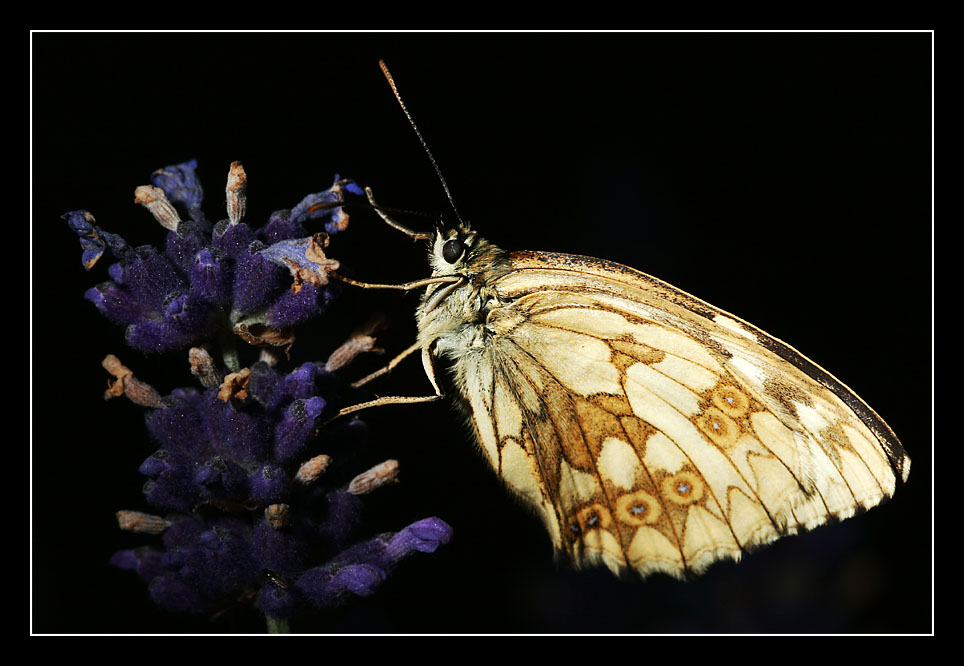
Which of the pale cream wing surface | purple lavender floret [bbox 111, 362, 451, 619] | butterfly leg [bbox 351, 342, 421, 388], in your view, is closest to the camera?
purple lavender floret [bbox 111, 362, 451, 619]

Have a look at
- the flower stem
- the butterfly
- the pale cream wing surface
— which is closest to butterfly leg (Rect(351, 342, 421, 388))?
the butterfly

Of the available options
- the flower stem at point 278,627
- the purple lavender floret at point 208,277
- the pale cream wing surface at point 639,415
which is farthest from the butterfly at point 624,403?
the flower stem at point 278,627

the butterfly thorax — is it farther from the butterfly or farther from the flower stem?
the flower stem

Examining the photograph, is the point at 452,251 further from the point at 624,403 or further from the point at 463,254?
the point at 624,403

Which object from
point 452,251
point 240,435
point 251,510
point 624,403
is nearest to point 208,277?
point 240,435

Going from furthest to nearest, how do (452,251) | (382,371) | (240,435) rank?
(452,251), (382,371), (240,435)

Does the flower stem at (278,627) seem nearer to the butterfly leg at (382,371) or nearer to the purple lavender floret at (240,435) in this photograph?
the purple lavender floret at (240,435)
